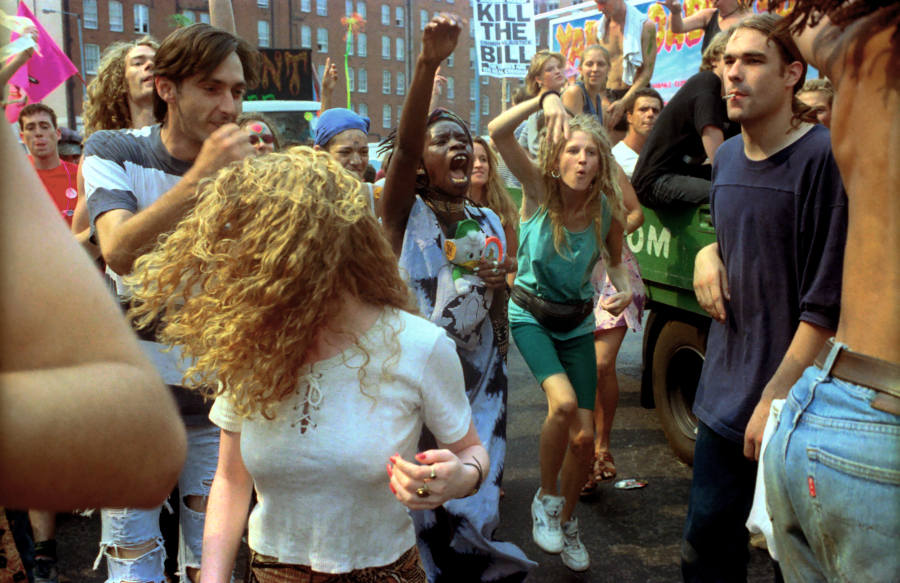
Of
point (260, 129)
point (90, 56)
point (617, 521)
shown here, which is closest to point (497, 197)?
point (260, 129)

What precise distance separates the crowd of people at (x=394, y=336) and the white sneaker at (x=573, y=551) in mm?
16

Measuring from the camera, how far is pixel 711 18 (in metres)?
6.42

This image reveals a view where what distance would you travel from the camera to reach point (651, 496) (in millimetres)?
4629

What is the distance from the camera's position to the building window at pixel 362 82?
73062 millimetres

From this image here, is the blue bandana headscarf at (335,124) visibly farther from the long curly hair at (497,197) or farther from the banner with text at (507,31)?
the banner with text at (507,31)

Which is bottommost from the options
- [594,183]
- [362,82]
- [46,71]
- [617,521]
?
[617,521]

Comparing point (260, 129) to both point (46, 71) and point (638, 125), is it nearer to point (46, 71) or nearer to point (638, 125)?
point (46, 71)

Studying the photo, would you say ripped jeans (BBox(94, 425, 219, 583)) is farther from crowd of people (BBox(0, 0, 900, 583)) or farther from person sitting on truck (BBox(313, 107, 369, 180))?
person sitting on truck (BBox(313, 107, 369, 180))

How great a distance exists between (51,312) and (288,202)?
52.6 inches

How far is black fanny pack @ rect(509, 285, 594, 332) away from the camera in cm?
397

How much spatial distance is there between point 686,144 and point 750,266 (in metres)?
2.20

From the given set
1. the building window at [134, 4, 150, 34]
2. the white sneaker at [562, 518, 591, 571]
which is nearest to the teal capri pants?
the white sneaker at [562, 518, 591, 571]

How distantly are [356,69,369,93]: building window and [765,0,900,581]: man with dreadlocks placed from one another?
242 ft

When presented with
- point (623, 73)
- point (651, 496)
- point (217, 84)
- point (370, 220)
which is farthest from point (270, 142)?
point (623, 73)
